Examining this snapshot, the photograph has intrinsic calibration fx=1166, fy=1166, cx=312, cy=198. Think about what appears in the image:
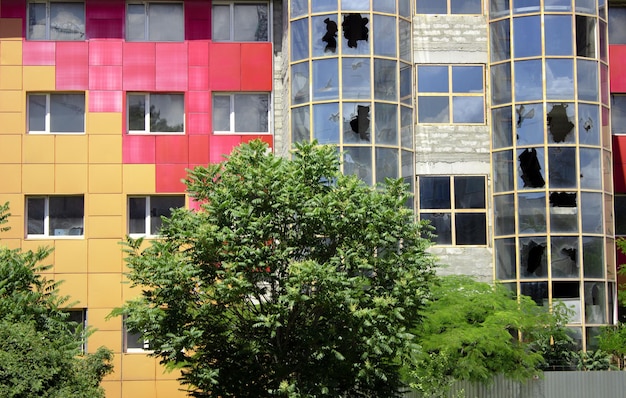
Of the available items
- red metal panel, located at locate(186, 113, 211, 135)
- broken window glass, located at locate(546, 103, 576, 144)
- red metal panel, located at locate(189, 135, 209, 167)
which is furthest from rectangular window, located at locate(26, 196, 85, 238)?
broken window glass, located at locate(546, 103, 576, 144)

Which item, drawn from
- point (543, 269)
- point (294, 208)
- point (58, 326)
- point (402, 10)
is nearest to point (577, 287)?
point (543, 269)

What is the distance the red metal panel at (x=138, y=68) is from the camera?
4144cm

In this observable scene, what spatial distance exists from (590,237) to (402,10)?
1009 cm

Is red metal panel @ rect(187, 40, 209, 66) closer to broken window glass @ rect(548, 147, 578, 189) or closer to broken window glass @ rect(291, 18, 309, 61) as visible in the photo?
broken window glass @ rect(291, 18, 309, 61)

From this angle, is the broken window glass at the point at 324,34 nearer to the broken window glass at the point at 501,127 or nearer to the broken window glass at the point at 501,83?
the broken window glass at the point at 501,83

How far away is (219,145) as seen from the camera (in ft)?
135

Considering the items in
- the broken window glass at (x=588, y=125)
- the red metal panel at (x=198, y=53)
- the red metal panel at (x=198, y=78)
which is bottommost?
the broken window glass at (x=588, y=125)

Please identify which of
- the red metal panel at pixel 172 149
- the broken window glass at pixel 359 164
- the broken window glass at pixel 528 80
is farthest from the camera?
the red metal panel at pixel 172 149

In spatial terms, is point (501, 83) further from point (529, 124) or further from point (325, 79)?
point (325, 79)

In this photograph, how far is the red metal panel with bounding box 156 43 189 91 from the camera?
4153cm

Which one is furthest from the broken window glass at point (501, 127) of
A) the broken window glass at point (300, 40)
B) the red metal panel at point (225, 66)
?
the red metal panel at point (225, 66)

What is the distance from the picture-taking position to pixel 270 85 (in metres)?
41.8

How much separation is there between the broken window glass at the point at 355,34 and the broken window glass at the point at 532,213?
24.3 ft

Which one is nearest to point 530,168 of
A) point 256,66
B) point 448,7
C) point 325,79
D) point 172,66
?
point 448,7
